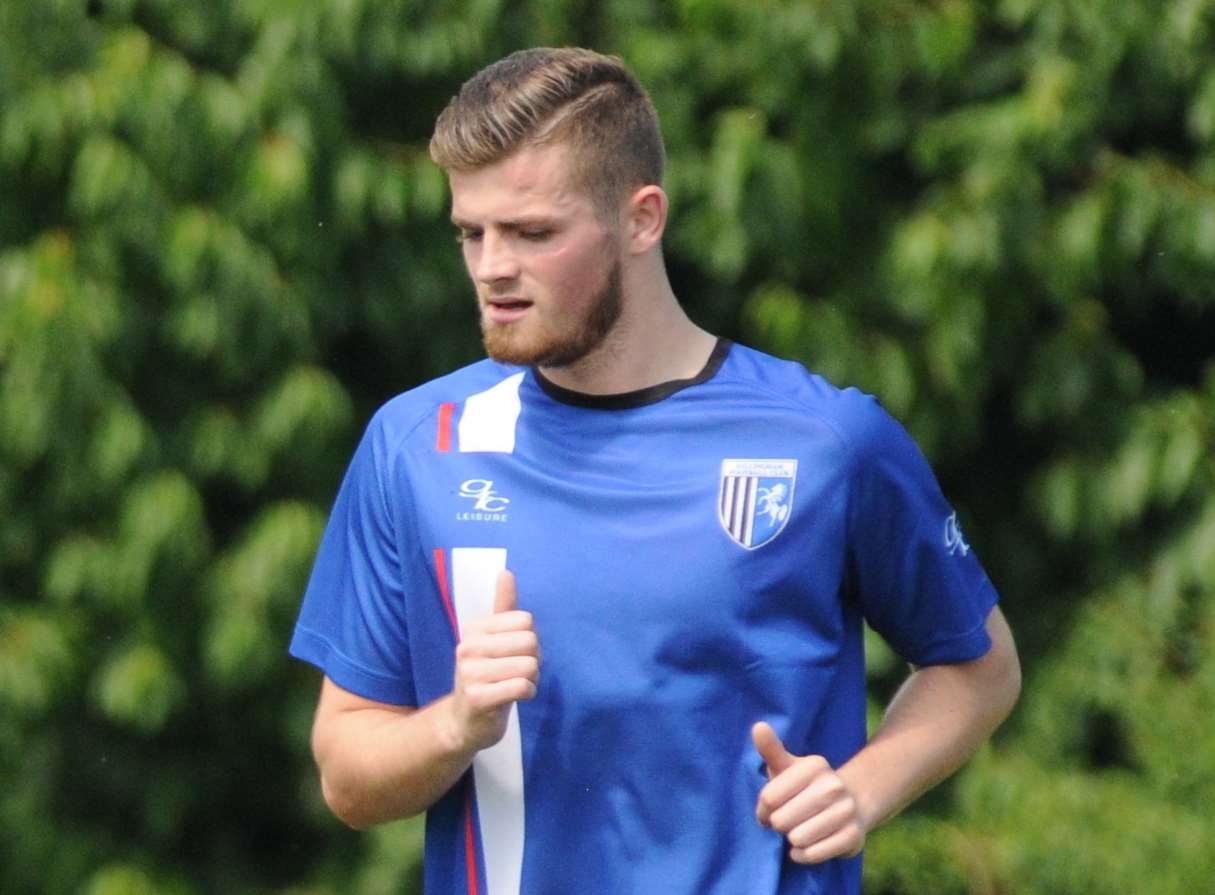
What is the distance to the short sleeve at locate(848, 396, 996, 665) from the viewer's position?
239 cm

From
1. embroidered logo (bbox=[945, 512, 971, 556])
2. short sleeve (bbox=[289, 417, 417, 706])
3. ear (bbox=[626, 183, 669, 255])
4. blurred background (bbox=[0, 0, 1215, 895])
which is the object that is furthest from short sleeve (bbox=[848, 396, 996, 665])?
blurred background (bbox=[0, 0, 1215, 895])

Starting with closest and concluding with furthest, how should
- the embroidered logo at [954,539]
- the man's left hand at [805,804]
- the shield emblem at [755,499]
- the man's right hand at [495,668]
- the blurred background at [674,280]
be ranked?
1. the man's right hand at [495,668]
2. the man's left hand at [805,804]
3. the shield emblem at [755,499]
4. the embroidered logo at [954,539]
5. the blurred background at [674,280]

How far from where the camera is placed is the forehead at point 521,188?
7.59 ft

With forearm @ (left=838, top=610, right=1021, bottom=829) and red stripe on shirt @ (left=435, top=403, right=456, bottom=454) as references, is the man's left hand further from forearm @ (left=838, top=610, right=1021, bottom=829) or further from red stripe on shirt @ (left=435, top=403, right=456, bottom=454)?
red stripe on shirt @ (left=435, top=403, right=456, bottom=454)

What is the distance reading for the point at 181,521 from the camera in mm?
4797

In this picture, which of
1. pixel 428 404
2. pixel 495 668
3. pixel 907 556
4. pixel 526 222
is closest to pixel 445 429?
pixel 428 404

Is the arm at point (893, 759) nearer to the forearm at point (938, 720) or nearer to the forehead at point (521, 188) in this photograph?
the forearm at point (938, 720)

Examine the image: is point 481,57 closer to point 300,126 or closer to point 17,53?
point 300,126

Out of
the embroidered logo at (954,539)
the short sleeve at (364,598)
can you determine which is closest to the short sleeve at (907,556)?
the embroidered logo at (954,539)

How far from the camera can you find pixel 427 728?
2.28 metres

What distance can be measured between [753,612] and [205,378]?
2950mm

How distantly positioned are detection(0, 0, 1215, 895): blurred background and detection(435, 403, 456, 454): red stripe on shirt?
2258 mm

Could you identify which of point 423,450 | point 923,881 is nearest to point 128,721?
point 923,881

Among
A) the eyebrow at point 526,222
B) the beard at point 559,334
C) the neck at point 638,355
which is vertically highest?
the eyebrow at point 526,222
